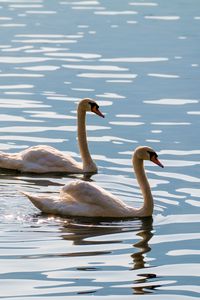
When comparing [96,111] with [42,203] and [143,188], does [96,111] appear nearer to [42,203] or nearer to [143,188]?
[143,188]

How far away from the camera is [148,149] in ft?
59.2

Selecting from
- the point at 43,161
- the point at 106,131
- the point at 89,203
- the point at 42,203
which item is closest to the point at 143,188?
the point at 89,203

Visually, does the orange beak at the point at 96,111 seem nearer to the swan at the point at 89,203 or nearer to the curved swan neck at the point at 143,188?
the curved swan neck at the point at 143,188

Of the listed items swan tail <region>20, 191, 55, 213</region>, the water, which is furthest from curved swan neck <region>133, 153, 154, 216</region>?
swan tail <region>20, 191, 55, 213</region>

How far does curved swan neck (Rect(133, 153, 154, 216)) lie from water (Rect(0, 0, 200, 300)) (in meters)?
0.15

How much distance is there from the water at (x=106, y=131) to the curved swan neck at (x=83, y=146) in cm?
22

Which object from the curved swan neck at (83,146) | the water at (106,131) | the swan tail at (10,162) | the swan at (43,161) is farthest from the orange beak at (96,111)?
the swan tail at (10,162)

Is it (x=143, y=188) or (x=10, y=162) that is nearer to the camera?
(x=143, y=188)

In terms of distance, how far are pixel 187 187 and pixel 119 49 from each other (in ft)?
44.8

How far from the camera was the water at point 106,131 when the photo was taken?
48.6 ft

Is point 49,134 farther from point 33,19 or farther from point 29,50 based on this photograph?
point 33,19

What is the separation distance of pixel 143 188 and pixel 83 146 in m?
3.52

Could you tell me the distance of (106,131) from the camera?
22.9m

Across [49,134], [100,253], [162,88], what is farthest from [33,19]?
[100,253]
